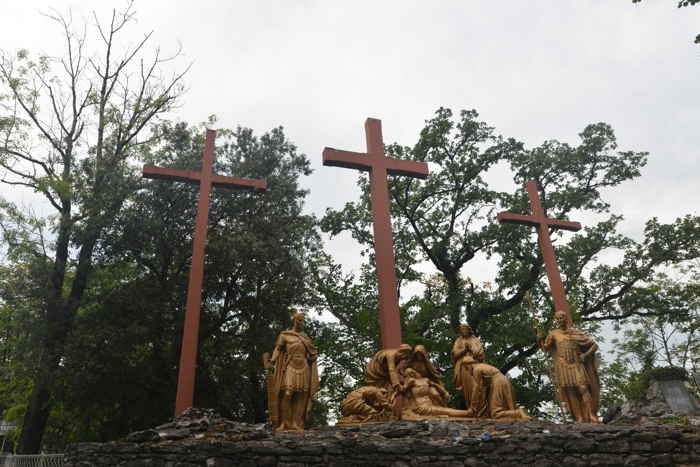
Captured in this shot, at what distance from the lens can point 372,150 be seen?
9.28 metres

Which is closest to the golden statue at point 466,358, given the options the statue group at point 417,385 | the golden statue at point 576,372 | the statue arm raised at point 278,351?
the statue group at point 417,385

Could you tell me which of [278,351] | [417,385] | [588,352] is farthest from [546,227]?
[278,351]

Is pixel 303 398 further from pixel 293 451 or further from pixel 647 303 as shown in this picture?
pixel 647 303

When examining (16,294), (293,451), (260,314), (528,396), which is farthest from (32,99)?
(528,396)

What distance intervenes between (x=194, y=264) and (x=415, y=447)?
16.8 ft

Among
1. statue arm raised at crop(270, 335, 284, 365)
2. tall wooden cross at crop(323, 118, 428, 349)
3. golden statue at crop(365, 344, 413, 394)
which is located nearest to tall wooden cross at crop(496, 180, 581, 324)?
tall wooden cross at crop(323, 118, 428, 349)

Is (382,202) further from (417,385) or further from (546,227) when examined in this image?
(546,227)

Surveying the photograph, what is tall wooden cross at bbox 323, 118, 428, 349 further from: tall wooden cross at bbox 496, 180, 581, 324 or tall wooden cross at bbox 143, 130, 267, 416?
tall wooden cross at bbox 496, 180, 581, 324

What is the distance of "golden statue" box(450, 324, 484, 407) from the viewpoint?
7.38 meters

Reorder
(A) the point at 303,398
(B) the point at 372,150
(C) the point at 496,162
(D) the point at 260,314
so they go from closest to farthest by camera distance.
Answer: (A) the point at 303,398 < (B) the point at 372,150 < (D) the point at 260,314 < (C) the point at 496,162

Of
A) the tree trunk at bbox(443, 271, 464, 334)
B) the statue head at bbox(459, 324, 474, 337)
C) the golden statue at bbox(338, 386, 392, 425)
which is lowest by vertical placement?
the golden statue at bbox(338, 386, 392, 425)

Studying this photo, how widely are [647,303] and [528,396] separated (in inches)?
169

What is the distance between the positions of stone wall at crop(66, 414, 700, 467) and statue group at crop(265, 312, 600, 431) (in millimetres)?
803

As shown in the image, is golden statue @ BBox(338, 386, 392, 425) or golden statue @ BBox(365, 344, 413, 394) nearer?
golden statue @ BBox(338, 386, 392, 425)
